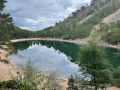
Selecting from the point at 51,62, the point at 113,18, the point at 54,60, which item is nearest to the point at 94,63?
the point at 51,62

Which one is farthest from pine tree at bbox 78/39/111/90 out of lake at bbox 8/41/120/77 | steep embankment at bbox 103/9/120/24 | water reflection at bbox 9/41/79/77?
steep embankment at bbox 103/9/120/24

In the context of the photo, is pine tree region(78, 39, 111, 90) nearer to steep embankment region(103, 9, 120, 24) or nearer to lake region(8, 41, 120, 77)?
lake region(8, 41, 120, 77)

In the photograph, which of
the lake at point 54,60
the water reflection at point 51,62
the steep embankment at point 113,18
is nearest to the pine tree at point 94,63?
the lake at point 54,60

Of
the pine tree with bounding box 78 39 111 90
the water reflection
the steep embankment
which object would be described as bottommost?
the water reflection

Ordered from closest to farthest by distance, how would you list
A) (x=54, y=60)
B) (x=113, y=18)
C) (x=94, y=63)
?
(x=94, y=63) < (x=54, y=60) < (x=113, y=18)

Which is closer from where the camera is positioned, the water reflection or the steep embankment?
the water reflection

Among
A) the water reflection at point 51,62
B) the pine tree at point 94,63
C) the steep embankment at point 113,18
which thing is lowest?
the water reflection at point 51,62

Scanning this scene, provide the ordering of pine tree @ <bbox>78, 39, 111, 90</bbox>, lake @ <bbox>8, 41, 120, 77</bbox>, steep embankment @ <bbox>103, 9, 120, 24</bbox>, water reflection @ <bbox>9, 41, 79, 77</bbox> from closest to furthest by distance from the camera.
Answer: pine tree @ <bbox>78, 39, 111, 90</bbox> → water reflection @ <bbox>9, 41, 79, 77</bbox> → lake @ <bbox>8, 41, 120, 77</bbox> → steep embankment @ <bbox>103, 9, 120, 24</bbox>

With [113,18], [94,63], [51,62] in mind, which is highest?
[113,18]

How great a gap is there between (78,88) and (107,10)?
141154 millimetres

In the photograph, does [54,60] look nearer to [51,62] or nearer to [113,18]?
[51,62]

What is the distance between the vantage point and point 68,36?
135 meters

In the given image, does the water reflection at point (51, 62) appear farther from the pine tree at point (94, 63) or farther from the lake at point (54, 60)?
the pine tree at point (94, 63)

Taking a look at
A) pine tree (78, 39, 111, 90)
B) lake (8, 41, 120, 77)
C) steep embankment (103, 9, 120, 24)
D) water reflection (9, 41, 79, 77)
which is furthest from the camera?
steep embankment (103, 9, 120, 24)
